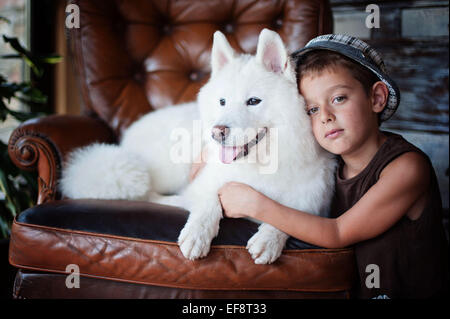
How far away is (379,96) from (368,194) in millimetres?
369

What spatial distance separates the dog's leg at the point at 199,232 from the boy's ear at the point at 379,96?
68 cm

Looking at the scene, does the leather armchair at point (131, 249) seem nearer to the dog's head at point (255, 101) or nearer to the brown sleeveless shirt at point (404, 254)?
the brown sleeveless shirt at point (404, 254)

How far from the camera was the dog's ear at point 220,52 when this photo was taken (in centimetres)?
129

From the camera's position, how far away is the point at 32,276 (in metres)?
1.18

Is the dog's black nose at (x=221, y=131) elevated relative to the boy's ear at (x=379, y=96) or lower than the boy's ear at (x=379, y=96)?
Answer: lower

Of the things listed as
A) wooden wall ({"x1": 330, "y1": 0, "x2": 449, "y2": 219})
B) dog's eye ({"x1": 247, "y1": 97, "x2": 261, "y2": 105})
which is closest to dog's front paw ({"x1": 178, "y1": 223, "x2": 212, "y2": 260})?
dog's eye ({"x1": 247, "y1": 97, "x2": 261, "y2": 105})

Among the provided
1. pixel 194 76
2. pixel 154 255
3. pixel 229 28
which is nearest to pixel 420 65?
pixel 229 28

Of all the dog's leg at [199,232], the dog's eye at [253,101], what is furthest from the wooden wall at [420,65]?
the dog's leg at [199,232]

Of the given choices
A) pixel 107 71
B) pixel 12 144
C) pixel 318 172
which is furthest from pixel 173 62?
pixel 318 172

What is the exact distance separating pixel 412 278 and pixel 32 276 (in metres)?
1.31

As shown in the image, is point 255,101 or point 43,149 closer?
point 255,101

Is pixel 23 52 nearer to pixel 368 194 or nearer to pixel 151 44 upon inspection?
pixel 151 44

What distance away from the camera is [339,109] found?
A: 1.15 m

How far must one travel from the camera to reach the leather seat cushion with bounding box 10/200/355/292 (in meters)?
1.07
